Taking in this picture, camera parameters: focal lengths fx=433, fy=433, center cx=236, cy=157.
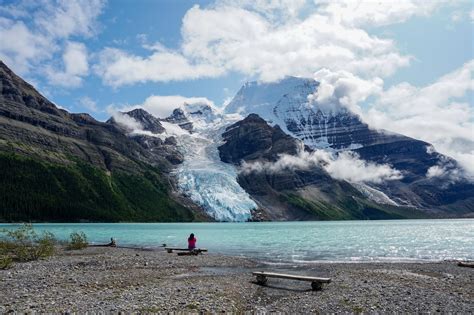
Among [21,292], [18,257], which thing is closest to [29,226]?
[18,257]

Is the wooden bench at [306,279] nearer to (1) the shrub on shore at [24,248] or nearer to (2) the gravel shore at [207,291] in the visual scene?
(2) the gravel shore at [207,291]

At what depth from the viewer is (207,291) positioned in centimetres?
2488

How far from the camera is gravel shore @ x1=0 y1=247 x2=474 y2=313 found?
66.9 feet

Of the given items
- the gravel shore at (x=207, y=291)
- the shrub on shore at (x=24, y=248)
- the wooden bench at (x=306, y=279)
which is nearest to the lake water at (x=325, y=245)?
the gravel shore at (x=207, y=291)

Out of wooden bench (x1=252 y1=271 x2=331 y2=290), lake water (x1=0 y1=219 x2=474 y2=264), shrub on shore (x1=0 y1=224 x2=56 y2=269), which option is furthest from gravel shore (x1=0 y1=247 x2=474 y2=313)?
lake water (x1=0 y1=219 x2=474 y2=264)

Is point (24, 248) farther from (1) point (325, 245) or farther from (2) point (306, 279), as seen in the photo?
(1) point (325, 245)

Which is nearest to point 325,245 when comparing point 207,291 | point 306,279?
point 306,279

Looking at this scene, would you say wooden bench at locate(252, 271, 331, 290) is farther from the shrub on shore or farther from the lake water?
the shrub on shore

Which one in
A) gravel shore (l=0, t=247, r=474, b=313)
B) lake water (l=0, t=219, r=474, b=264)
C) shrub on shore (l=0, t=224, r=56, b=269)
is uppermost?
shrub on shore (l=0, t=224, r=56, b=269)

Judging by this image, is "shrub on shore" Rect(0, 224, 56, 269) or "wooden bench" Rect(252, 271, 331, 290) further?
"shrub on shore" Rect(0, 224, 56, 269)

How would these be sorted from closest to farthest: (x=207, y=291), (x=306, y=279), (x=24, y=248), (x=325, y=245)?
(x=207, y=291)
(x=306, y=279)
(x=24, y=248)
(x=325, y=245)

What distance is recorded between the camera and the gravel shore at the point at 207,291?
20.4 meters

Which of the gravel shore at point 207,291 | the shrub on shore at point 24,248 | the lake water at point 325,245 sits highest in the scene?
the shrub on shore at point 24,248

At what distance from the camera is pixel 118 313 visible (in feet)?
59.1
